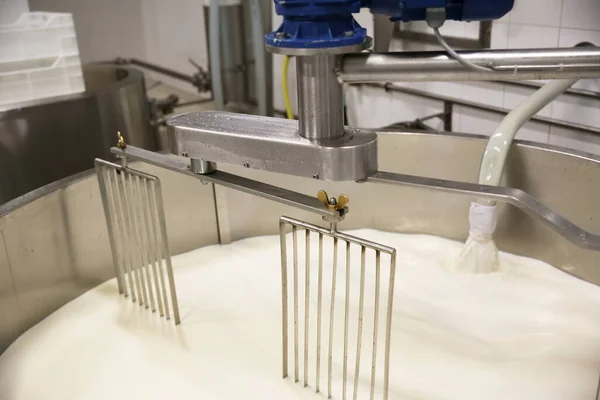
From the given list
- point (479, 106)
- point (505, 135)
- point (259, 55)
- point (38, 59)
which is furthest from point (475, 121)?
point (38, 59)

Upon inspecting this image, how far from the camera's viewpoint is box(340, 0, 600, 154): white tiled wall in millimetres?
1271

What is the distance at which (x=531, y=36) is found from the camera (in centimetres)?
136

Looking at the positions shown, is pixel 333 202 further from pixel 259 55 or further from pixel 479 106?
pixel 259 55

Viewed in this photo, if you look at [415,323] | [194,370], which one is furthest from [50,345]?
[415,323]

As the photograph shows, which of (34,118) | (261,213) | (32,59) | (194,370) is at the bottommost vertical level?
(194,370)

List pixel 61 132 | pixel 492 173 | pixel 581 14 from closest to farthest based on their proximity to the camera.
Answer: pixel 492 173 → pixel 581 14 → pixel 61 132

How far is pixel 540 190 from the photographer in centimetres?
117

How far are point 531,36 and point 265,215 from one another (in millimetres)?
748

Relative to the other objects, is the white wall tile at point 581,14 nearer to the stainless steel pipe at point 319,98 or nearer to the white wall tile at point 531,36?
the white wall tile at point 531,36

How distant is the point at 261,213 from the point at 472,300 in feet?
1.67

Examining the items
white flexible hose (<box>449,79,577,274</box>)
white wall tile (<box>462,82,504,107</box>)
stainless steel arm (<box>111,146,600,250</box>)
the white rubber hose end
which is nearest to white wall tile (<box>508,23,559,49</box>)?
white wall tile (<box>462,82,504,107</box>)

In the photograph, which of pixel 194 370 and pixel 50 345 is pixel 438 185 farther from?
pixel 50 345

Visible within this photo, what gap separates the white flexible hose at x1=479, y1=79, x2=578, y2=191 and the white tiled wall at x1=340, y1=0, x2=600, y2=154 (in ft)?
0.70

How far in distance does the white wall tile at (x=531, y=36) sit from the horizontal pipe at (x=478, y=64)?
0.81 metres
